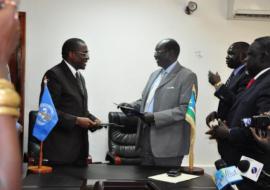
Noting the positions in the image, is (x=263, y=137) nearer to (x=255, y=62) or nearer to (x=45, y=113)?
(x=255, y=62)

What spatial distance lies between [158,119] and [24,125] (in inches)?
95.7

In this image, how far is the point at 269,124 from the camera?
187 cm

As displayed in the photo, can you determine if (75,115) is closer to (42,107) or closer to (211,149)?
(42,107)

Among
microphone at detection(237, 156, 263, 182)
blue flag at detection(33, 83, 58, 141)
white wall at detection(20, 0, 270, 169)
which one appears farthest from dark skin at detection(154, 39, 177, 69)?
white wall at detection(20, 0, 270, 169)

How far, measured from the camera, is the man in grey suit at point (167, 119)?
9.57ft

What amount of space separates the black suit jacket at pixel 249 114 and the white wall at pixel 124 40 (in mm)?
2684

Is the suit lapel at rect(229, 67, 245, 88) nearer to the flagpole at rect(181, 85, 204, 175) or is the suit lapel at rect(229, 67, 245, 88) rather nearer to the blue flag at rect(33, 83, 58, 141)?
the flagpole at rect(181, 85, 204, 175)

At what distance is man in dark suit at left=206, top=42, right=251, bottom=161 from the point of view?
2699 millimetres

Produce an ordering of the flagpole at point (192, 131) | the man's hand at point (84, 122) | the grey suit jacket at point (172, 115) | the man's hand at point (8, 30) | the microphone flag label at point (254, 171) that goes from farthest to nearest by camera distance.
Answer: the grey suit jacket at point (172, 115) < the man's hand at point (84, 122) < the flagpole at point (192, 131) < the microphone flag label at point (254, 171) < the man's hand at point (8, 30)

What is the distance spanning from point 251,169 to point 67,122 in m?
1.45

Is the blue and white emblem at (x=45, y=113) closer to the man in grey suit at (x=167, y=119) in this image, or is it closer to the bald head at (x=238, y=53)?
the man in grey suit at (x=167, y=119)

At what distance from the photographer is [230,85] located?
Answer: 3.08 m

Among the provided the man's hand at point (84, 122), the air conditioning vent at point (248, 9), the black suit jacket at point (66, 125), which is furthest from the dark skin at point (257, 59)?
the air conditioning vent at point (248, 9)

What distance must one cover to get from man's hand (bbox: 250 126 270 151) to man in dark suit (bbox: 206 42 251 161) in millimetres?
508
